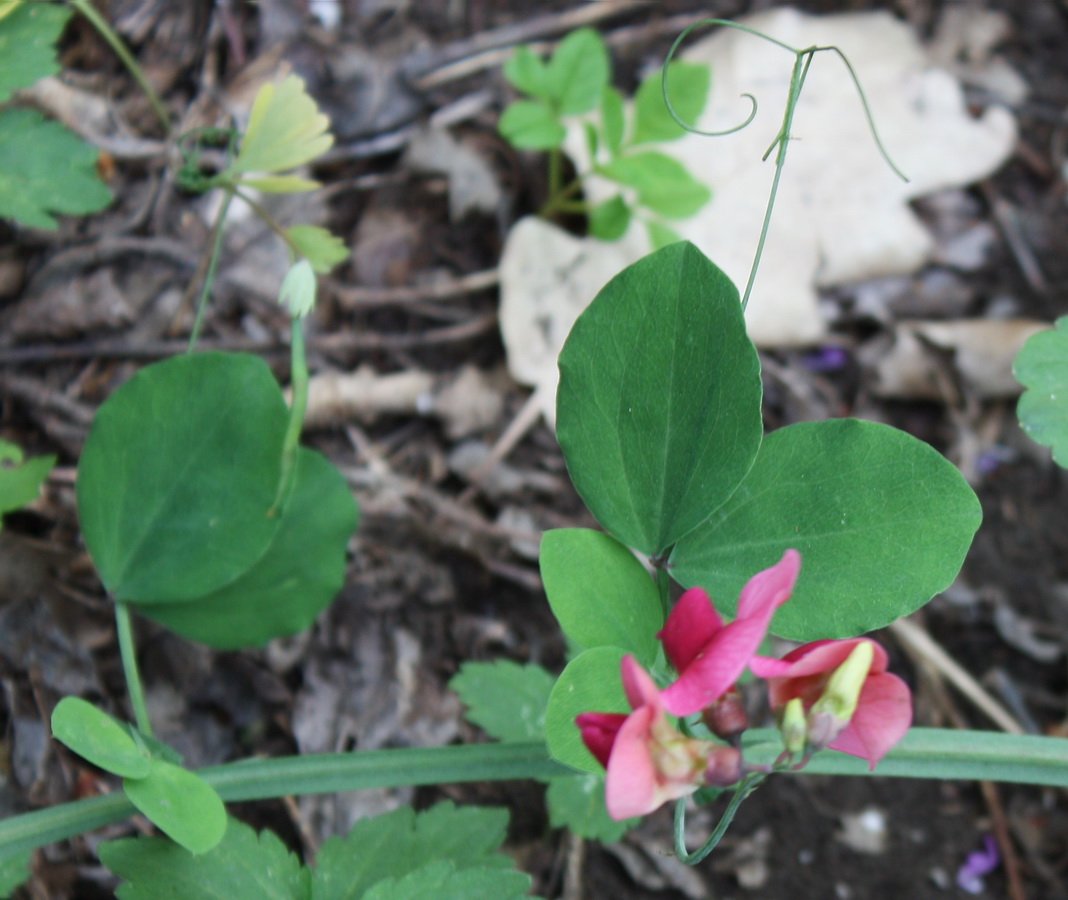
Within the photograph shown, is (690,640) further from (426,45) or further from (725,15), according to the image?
(725,15)

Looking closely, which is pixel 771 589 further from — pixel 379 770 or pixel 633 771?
pixel 379 770

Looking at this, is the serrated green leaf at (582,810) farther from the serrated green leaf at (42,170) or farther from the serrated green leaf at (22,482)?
the serrated green leaf at (42,170)

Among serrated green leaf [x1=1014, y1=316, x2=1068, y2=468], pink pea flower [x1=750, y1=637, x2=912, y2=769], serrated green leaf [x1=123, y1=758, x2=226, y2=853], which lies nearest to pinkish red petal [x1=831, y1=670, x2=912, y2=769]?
pink pea flower [x1=750, y1=637, x2=912, y2=769]

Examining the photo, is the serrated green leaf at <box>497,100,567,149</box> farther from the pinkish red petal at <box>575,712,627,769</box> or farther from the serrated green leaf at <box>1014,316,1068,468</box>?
the pinkish red petal at <box>575,712,627,769</box>

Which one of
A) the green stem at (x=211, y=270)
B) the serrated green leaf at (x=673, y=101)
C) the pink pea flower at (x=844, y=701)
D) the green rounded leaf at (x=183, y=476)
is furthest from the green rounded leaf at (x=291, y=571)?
the serrated green leaf at (x=673, y=101)

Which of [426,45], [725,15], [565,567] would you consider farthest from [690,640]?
[725,15]
